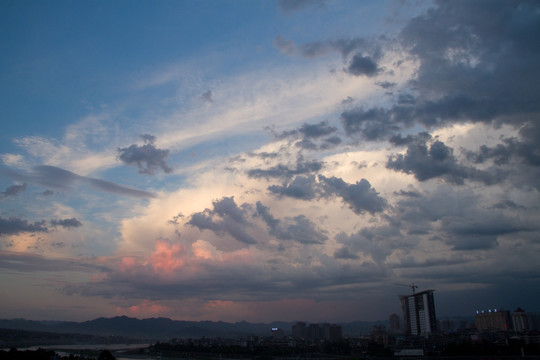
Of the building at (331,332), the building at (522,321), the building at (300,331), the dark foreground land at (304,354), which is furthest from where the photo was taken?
the building at (300,331)

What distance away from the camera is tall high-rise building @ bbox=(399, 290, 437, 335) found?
136000mm

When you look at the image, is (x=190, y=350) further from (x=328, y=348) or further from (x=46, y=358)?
(x=46, y=358)

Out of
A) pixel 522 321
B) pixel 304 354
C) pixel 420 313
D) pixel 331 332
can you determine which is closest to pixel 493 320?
pixel 522 321

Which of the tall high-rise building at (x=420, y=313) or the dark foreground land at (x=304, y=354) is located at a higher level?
the tall high-rise building at (x=420, y=313)

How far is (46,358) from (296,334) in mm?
128511

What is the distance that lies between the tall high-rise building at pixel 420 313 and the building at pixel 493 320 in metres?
18.8

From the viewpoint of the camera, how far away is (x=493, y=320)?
144 meters

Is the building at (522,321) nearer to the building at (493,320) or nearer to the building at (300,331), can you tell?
the building at (493,320)

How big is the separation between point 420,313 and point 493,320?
28.6 meters

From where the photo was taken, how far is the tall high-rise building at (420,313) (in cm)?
13600

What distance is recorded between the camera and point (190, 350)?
108 m

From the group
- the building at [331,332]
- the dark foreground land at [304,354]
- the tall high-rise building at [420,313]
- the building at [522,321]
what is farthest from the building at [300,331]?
the building at [522,321]

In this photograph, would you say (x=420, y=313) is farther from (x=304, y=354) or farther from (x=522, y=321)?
(x=304, y=354)

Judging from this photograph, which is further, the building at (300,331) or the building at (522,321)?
the building at (300,331)
